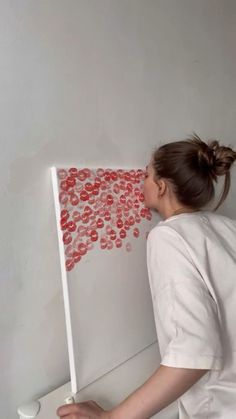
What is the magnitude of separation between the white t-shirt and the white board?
5.0 inches

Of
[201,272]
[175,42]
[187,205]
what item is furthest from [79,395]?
[175,42]

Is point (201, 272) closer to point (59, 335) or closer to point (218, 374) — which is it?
point (218, 374)

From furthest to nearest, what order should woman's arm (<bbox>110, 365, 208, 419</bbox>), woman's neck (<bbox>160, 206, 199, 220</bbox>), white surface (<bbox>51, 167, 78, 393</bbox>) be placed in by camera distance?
woman's neck (<bbox>160, 206, 199, 220</bbox>) < white surface (<bbox>51, 167, 78, 393</bbox>) < woman's arm (<bbox>110, 365, 208, 419</bbox>)

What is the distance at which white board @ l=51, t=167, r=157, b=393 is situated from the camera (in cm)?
77

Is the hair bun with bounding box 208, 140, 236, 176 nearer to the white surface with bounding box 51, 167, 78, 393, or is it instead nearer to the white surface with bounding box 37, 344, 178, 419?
the white surface with bounding box 51, 167, 78, 393

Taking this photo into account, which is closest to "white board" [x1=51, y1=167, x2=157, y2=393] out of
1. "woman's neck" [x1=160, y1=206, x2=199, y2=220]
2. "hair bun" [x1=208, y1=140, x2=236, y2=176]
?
"woman's neck" [x1=160, y1=206, x2=199, y2=220]

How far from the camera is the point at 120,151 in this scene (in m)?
0.95

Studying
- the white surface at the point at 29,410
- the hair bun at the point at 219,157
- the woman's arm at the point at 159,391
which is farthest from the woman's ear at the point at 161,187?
the white surface at the point at 29,410

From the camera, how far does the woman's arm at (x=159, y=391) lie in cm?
65

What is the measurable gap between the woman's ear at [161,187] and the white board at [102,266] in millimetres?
95

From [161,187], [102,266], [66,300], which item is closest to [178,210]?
[161,187]

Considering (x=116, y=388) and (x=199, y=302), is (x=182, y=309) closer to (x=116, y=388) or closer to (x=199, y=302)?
(x=199, y=302)

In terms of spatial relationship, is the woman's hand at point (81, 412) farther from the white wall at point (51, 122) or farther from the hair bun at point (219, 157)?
the hair bun at point (219, 157)

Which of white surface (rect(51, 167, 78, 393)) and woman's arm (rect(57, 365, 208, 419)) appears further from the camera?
white surface (rect(51, 167, 78, 393))
